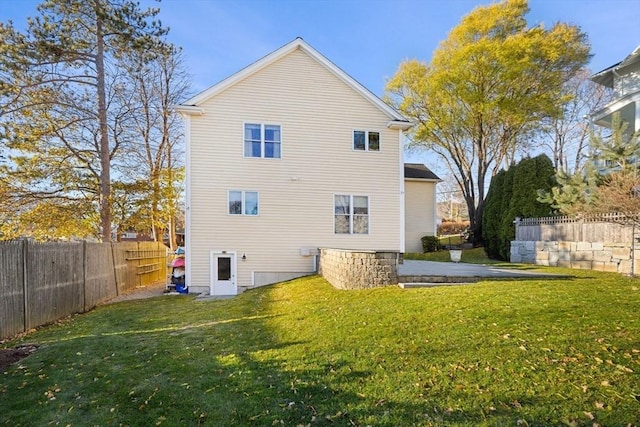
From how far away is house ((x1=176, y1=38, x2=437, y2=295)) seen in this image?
1235cm

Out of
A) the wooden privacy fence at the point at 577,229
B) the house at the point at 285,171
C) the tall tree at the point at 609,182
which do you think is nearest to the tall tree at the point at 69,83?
the house at the point at 285,171

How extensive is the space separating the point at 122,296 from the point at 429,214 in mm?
17273

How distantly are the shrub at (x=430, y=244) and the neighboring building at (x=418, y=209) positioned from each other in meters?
0.62

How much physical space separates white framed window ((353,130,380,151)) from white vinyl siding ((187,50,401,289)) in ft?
0.68

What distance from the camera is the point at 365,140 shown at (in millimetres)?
13383

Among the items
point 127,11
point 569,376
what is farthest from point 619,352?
point 127,11

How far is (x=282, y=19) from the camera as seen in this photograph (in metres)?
14.4

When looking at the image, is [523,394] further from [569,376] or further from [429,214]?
[429,214]

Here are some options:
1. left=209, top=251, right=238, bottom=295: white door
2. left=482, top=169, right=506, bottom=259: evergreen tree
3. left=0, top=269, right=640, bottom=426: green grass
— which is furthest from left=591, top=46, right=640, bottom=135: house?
left=209, top=251, right=238, bottom=295: white door

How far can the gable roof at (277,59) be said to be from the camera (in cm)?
1228

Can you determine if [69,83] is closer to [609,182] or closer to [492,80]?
[609,182]

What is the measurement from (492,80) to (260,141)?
1403 centimetres

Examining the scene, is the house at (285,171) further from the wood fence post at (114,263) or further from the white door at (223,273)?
the wood fence post at (114,263)

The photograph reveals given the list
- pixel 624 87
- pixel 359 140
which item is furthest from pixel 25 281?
pixel 624 87
